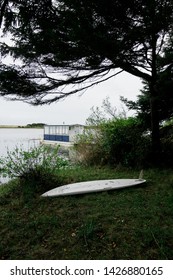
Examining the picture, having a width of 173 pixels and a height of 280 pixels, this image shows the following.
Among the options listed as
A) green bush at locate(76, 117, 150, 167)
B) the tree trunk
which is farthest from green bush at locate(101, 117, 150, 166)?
the tree trunk

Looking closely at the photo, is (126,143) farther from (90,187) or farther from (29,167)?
(29,167)

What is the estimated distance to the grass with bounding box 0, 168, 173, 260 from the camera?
2.84m

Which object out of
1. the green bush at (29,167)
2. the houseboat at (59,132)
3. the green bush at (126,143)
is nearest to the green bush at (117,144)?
the green bush at (126,143)

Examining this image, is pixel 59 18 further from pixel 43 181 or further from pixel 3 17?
pixel 43 181

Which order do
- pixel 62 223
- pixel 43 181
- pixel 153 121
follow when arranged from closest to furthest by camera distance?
pixel 62 223, pixel 43 181, pixel 153 121

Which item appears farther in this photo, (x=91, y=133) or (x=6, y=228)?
(x=91, y=133)

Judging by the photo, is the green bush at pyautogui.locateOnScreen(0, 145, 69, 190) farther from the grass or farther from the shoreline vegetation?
the grass

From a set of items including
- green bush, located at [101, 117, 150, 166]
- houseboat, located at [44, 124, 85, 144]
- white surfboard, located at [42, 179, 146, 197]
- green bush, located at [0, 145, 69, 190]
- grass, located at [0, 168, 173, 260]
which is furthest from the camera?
houseboat, located at [44, 124, 85, 144]

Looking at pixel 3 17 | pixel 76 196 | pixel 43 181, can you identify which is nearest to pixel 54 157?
pixel 43 181

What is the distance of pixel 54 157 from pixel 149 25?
299 cm

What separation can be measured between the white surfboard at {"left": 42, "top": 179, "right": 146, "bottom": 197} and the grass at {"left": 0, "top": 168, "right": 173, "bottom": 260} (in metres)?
0.10

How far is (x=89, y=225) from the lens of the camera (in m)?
3.31

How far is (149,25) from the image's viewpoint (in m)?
4.28

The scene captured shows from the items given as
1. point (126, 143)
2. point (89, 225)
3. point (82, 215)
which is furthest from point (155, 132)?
point (89, 225)
